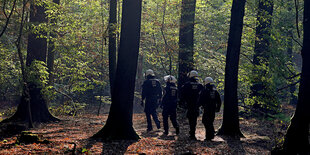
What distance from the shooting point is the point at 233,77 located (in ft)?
33.6

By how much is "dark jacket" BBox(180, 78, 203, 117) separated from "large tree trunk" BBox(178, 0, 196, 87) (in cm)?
454

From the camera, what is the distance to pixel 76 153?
6633 millimetres

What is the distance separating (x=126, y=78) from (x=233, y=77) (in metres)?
3.77

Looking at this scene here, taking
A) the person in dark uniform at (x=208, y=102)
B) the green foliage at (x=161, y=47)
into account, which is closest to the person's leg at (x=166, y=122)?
the person in dark uniform at (x=208, y=102)

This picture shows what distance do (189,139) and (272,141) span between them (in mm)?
2850

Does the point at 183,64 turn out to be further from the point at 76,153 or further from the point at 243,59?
the point at 76,153

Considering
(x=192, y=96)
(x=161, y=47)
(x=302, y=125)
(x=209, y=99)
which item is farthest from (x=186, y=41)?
(x=302, y=125)

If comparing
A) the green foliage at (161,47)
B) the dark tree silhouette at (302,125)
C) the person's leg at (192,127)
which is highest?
the green foliage at (161,47)

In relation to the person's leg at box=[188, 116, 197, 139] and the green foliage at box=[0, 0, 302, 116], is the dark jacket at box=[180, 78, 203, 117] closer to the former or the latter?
the person's leg at box=[188, 116, 197, 139]

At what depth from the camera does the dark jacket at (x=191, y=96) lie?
9859mm

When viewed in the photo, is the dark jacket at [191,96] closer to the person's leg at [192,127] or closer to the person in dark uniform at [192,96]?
the person in dark uniform at [192,96]

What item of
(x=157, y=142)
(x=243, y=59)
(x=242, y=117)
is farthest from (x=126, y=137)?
(x=243, y=59)

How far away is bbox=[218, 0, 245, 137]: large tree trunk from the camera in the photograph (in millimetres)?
10117

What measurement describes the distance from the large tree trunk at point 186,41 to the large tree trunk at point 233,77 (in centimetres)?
426
